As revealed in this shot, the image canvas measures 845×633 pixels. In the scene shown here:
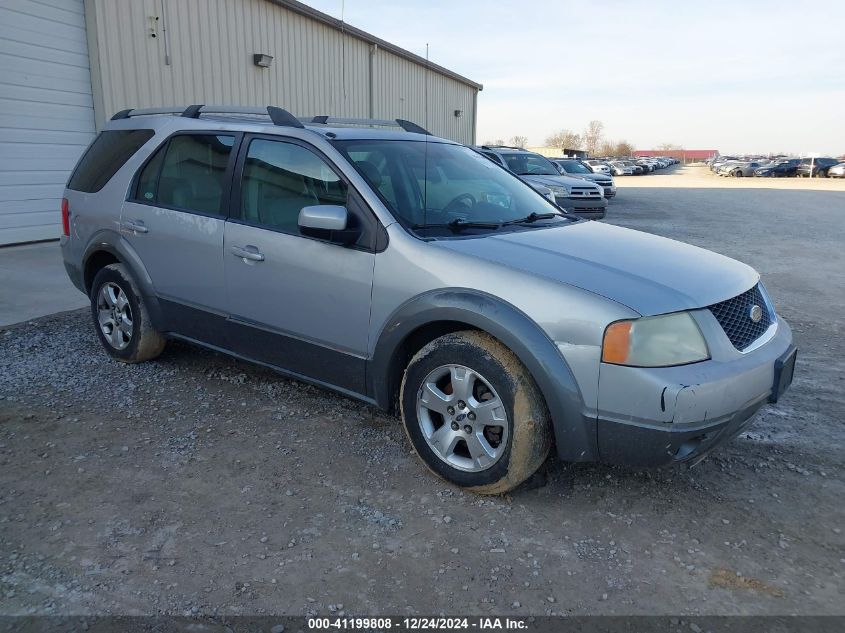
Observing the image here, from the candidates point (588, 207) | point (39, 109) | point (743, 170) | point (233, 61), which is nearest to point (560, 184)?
point (588, 207)

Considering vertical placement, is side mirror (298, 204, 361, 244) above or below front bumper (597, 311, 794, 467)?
above

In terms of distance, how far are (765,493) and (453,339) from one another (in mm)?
1721

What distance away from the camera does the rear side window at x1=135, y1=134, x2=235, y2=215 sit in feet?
13.8

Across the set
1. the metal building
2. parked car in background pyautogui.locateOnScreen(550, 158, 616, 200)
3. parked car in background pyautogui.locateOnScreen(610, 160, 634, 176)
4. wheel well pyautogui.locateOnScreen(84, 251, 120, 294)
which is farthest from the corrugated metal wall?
parked car in background pyautogui.locateOnScreen(610, 160, 634, 176)

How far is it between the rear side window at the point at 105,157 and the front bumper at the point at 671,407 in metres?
3.68

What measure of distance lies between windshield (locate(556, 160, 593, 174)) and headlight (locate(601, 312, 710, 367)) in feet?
59.8

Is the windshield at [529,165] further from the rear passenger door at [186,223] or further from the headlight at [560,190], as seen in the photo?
the rear passenger door at [186,223]

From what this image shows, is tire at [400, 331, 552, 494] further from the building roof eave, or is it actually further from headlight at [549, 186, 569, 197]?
headlight at [549, 186, 569, 197]

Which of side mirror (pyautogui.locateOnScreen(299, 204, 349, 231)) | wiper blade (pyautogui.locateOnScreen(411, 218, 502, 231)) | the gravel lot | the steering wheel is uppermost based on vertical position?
the steering wheel

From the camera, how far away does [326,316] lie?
3.64m

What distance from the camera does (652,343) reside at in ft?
9.16

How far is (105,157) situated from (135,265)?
99 cm

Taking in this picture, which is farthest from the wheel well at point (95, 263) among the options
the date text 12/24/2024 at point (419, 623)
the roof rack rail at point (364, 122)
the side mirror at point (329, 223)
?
the date text 12/24/2024 at point (419, 623)

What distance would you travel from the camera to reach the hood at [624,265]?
293 centimetres
